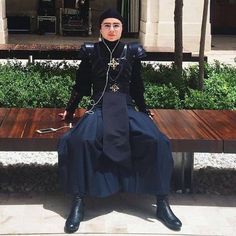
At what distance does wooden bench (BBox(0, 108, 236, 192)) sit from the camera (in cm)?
434

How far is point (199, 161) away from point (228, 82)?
1834 mm

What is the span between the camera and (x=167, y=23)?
1480cm

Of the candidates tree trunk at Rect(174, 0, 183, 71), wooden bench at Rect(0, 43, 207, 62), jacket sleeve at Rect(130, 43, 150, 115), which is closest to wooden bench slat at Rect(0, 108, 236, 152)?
jacket sleeve at Rect(130, 43, 150, 115)

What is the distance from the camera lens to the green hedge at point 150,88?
21.6 ft

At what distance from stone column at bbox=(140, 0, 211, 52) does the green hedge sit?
7020mm

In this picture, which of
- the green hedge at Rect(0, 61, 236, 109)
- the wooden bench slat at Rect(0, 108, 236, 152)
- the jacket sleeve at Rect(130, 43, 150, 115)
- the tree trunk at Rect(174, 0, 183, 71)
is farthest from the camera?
the tree trunk at Rect(174, 0, 183, 71)

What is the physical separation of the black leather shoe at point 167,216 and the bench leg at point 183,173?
0.72 meters

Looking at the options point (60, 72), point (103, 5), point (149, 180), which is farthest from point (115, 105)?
point (103, 5)

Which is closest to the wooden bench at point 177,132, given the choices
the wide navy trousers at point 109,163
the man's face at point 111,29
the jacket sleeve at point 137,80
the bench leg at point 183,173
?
the bench leg at point 183,173

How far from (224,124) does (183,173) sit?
1.84 feet

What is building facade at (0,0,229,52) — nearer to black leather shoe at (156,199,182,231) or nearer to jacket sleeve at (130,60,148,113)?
jacket sleeve at (130,60,148,113)

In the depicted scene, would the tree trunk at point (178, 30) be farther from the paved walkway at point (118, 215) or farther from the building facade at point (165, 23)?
the building facade at point (165, 23)

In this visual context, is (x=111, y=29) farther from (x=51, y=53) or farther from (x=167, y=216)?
(x=51, y=53)

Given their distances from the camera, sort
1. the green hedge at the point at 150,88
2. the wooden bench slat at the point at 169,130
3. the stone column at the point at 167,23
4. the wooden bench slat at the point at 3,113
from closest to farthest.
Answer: the wooden bench slat at the point at 169,130, the wooden bench slat at the point at 3,113, the green hedge at the point at 150,88, the stone column at the point at 167,23
